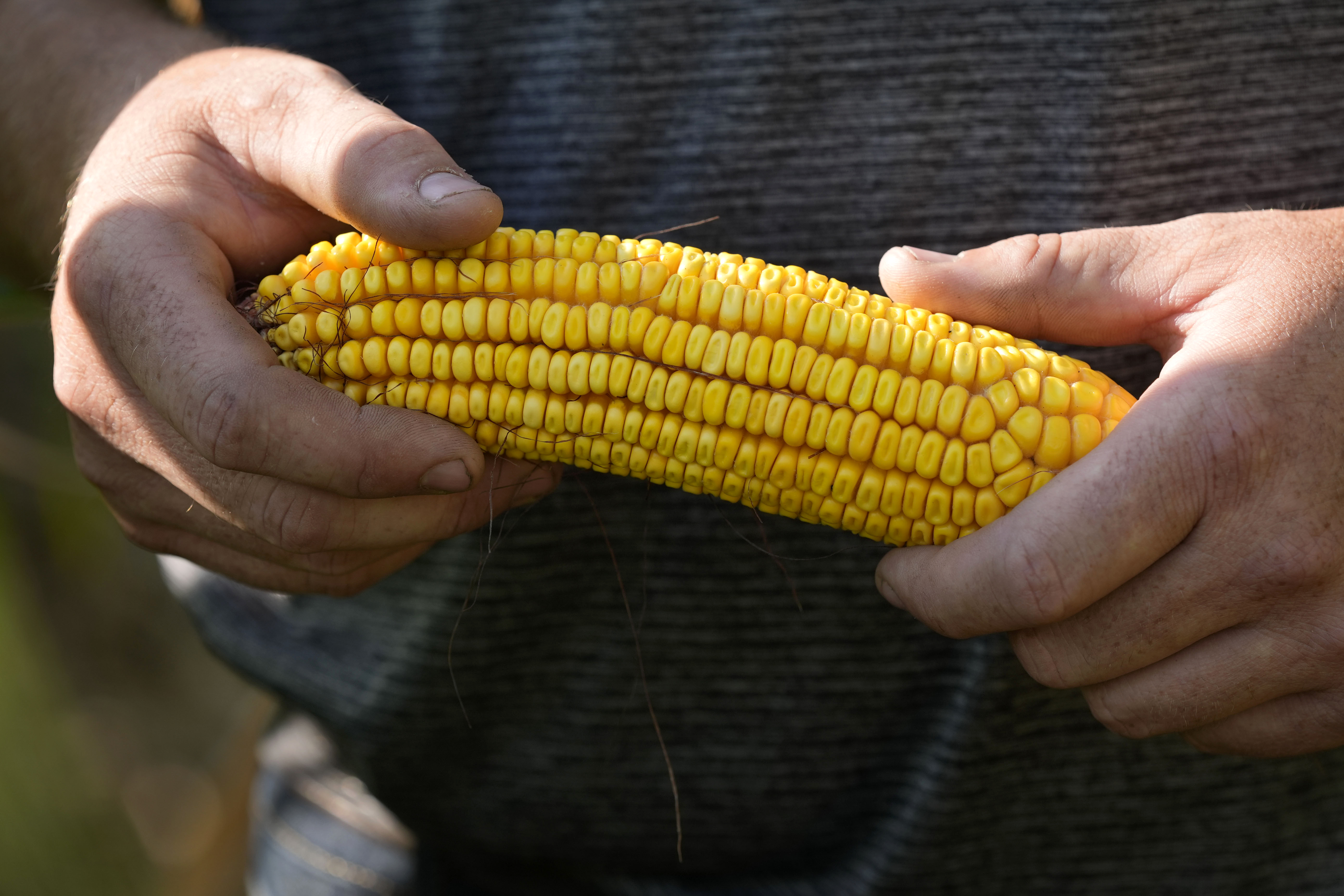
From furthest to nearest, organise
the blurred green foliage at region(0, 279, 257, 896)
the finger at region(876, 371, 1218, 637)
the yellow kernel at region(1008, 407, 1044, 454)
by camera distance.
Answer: the blurred green foliage at region(0, 279, 257, 896), the yellow kernel at region(1008, 407, 1044, 454), the finger at region(876, 371, 1218, 637)

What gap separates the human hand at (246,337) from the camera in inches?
41.1

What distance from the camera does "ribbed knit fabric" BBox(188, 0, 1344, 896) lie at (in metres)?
1.40

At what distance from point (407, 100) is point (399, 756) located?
1.33 meters

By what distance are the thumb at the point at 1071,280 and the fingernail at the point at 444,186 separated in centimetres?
61

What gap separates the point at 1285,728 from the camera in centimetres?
116

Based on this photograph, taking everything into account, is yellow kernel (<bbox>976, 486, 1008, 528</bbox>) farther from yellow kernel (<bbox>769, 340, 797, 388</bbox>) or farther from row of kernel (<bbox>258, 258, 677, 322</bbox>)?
row of kernel (<bbox>258, 258, 677, 322</bbox>)

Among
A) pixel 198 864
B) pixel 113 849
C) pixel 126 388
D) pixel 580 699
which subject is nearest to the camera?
pixel 126 388

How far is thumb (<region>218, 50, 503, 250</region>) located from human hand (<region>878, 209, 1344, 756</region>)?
2.02 feet

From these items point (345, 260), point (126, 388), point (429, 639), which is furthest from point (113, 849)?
point (345, 260)

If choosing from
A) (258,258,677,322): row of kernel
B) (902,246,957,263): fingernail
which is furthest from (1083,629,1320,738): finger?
(258,258,677,322): row of kernel

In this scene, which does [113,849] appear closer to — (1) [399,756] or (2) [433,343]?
(1) [399,756]

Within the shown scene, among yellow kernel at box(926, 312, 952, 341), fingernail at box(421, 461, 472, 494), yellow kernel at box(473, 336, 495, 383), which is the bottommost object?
fingernail at box(421, 461, 472, 494)

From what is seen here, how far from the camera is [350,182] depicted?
106cm

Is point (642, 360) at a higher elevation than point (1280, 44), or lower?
lower
